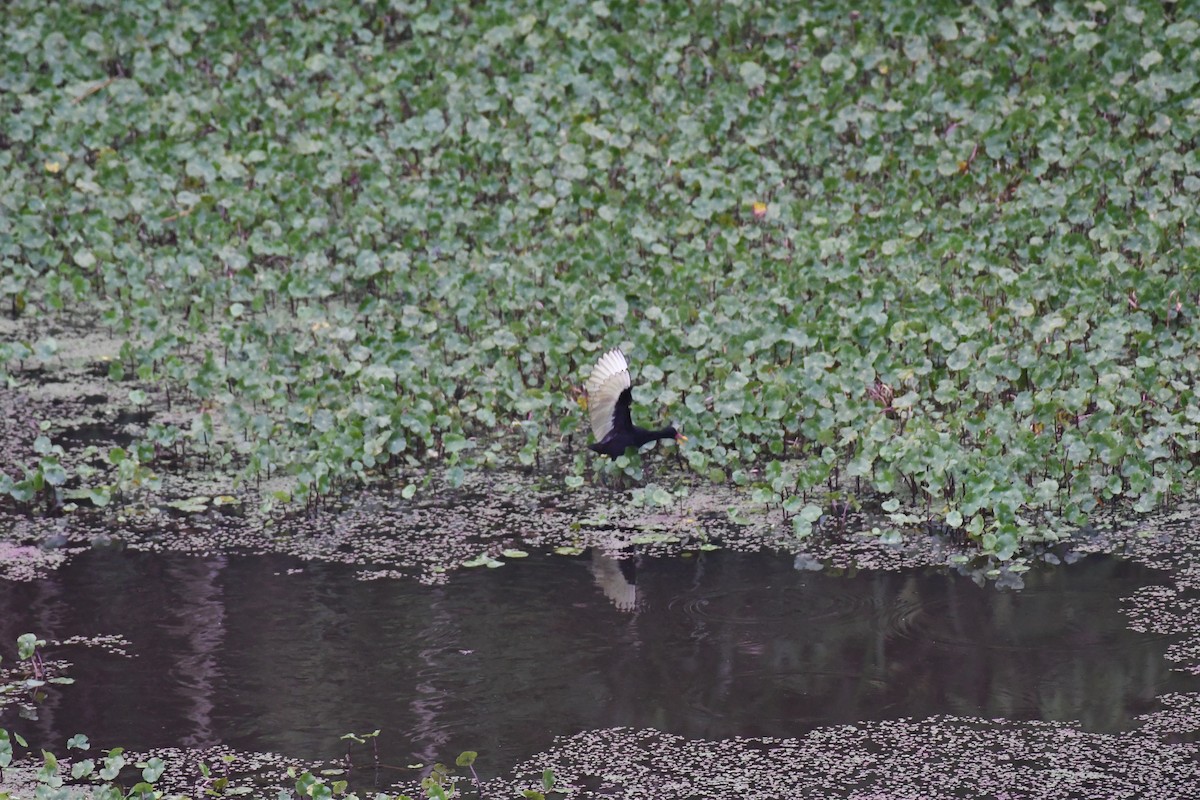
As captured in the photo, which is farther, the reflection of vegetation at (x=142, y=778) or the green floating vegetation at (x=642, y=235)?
the green floating vegetation at (x=642, y=235)

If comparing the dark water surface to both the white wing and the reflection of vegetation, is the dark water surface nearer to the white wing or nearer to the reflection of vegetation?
the reflection of vegetation

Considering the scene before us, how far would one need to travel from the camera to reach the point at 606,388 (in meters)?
6.34

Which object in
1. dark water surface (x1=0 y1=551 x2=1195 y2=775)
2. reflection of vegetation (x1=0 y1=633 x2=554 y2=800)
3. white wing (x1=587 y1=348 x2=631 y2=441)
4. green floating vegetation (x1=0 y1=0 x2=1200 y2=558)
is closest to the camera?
reflection of vegetation (x1=0 y1=633 x2=554 y2=800)

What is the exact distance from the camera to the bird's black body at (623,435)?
632 centimetres

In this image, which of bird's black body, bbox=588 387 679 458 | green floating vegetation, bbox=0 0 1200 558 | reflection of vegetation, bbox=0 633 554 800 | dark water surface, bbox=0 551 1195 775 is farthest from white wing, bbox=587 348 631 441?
reflection of vegetation, bbox=0 633 554 800

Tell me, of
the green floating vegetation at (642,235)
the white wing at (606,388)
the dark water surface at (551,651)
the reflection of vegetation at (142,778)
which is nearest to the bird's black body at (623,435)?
the white wing at (606,388)

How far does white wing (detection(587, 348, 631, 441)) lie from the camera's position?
6.32 m

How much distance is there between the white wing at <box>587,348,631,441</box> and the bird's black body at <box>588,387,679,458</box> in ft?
0.06

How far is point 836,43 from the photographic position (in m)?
9.43

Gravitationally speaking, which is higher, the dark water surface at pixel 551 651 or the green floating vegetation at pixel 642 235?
the green floating vegetation at pixel 642 235

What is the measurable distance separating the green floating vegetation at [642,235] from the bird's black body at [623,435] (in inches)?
5.7

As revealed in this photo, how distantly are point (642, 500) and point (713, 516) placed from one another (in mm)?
234

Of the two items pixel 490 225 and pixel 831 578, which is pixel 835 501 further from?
pixel 490 225

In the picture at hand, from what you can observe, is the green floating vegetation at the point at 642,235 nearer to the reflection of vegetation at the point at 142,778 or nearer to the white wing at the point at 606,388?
the white wing at the point at 606,388
